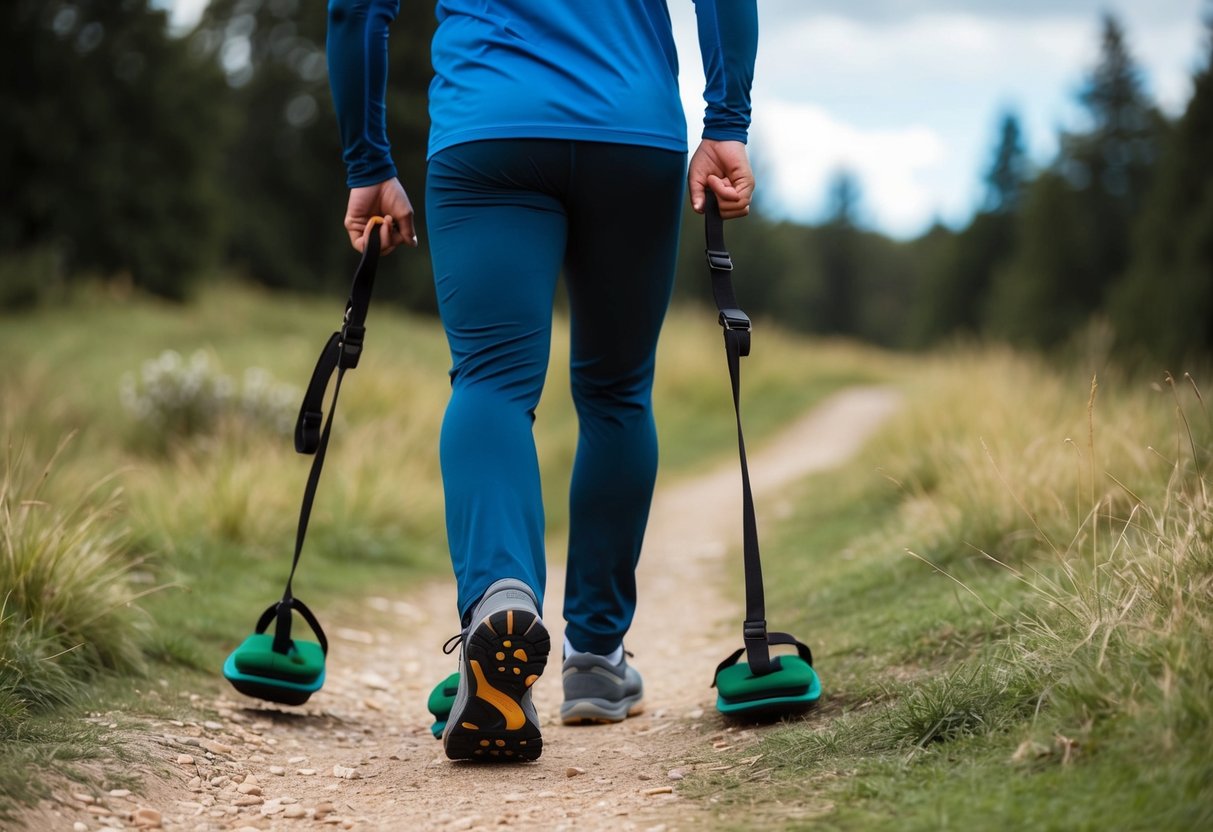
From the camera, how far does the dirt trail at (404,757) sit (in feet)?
5.81

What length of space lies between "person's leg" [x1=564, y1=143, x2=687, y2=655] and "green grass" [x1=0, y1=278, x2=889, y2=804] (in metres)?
0.99

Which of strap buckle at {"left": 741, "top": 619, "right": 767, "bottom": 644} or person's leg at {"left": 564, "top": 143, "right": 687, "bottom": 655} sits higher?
→ person's leg at {"left": 564, "top": 143, "right": 687, "bottom": 655}

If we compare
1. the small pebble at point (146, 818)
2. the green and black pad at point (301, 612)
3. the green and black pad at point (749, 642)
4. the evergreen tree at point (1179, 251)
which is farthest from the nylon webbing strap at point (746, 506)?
the evergreen tree at point (1179, 251)

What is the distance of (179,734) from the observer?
2.23 metres

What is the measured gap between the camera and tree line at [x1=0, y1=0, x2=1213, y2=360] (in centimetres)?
1280

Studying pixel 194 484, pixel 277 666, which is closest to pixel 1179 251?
pixel 194 484

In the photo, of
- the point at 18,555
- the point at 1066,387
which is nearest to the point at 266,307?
the point at 1066,387

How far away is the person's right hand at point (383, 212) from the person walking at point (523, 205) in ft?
0.17

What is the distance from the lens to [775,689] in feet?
7.20

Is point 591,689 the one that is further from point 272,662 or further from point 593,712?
point 272,662

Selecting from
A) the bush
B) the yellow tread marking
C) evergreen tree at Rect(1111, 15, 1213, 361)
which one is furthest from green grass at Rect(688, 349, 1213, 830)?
evergreen tree at Rect(1111, 15, 1213, 361)

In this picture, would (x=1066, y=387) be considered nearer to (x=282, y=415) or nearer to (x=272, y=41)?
(x=282, y=415)

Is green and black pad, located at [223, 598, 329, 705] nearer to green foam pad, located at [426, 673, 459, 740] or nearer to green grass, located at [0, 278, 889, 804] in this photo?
green grass, located at [0, 278, 889, 804]

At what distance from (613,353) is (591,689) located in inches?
30.4
